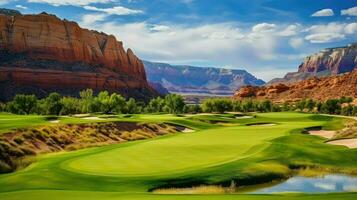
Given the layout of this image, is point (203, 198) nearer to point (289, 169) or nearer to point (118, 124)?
point (289, 169)

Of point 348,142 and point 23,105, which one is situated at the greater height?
point 23,105

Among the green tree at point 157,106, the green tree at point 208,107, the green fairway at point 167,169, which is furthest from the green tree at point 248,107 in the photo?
the green fairway at point 167,169

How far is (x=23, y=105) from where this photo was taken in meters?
102

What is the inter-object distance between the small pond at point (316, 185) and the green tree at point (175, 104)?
102 m

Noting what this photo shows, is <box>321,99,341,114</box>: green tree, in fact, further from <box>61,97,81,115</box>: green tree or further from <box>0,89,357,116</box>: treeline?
<box>61,97,81,115</box>: green tree

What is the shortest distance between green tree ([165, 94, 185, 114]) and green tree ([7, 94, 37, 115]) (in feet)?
126

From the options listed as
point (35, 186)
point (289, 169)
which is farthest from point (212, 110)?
point (35, 186)

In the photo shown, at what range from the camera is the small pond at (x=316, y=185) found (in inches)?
833

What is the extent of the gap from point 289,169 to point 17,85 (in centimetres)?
15434

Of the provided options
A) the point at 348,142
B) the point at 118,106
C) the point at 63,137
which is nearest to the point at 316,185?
the point at 348,142

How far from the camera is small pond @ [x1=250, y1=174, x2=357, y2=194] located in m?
21.2

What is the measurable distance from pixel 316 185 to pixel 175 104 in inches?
4109

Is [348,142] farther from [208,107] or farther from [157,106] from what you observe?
[157,106]

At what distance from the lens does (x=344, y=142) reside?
118 ft
